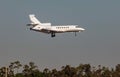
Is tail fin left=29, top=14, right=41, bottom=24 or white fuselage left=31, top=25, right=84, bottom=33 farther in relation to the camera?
tail fin left=29, top=14, right=41, bottom=24

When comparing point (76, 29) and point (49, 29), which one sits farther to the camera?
point (76, 29)

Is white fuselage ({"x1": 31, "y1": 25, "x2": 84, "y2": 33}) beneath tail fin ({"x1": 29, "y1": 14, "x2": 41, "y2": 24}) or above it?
beneath

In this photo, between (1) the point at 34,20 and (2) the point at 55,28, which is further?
(1) the point at 34,20

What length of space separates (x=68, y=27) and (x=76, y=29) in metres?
4.06

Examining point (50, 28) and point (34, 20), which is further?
point (34, 20)

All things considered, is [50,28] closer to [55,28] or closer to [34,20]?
[55,28]

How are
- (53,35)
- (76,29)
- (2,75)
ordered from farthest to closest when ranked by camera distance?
1. (2,75)
2. (76,29)
3. (53,35)

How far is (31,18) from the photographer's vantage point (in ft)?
398

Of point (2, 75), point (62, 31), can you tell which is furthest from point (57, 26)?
point (2, 75)

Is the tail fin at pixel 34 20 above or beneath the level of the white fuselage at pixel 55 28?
above

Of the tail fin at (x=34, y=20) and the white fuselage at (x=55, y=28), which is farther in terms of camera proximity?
the tail fin at (x=34, y=20)

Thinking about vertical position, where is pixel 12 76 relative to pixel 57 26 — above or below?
below

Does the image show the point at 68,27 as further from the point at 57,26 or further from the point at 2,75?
the point at 2,75

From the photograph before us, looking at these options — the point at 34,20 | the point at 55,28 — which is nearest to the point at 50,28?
the point at 55,28
